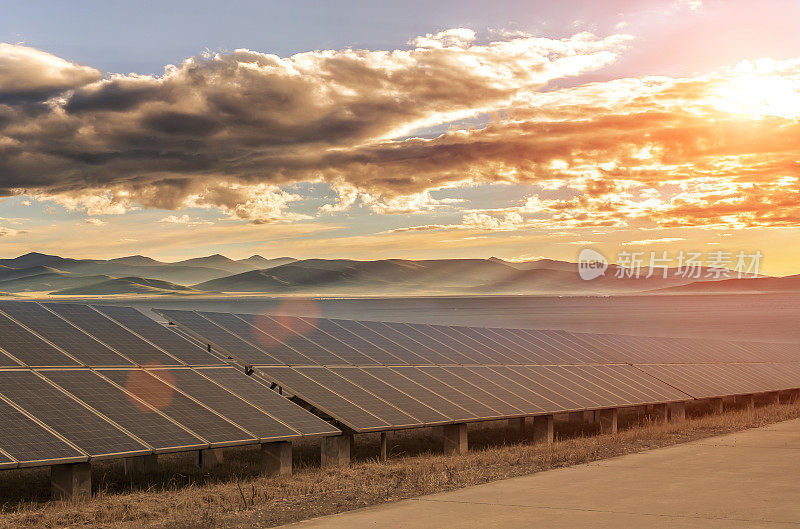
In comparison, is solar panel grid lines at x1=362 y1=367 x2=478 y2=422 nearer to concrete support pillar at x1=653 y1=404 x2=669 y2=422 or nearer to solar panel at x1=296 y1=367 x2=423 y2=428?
solar panel at x1=296 y1=367 x2=423 y2=428

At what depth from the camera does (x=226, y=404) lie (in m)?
21.4

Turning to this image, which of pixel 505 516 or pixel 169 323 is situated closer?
pixel 505 516

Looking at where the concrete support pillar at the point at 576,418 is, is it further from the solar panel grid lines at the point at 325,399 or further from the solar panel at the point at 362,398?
the solar panel grid lines at the point at 325,399

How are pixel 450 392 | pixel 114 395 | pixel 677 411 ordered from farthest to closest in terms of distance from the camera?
pixel 677 411 < pixel 450 392 < pixel 114 395

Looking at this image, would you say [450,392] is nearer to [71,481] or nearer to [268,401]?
[268,401]

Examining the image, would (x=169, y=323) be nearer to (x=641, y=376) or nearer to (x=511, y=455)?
(x=511, y=455)

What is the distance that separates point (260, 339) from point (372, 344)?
4.50 m

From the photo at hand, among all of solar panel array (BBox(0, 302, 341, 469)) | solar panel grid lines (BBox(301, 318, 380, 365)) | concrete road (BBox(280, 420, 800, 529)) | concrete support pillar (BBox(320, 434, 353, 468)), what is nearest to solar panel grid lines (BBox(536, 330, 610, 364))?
solar panel grid lines (BBox(301, 318, 380, 365))

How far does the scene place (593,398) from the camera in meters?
31.2

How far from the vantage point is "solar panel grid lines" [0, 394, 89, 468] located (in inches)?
650

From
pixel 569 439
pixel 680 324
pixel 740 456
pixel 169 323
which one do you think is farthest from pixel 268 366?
pixel 680 324

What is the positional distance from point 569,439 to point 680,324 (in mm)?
139431

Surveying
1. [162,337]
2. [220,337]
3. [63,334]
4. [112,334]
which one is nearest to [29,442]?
[63,334]

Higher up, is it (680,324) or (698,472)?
(698,472)
